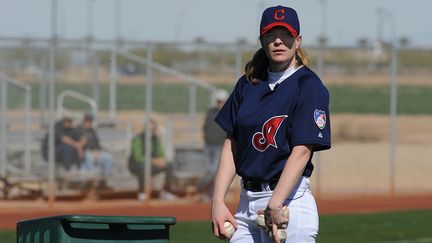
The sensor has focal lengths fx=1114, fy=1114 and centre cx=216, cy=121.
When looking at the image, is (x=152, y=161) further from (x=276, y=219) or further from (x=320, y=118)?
(x=276, y=219)

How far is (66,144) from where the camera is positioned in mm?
17734

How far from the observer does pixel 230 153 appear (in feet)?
17.7

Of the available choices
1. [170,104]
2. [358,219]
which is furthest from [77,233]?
[170,104]

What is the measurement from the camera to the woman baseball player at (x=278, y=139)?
5145 mm

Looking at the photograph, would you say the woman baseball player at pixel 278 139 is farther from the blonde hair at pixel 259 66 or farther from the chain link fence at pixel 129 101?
the chain link fence at pixel 129 101

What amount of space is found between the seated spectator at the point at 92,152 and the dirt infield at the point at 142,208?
592 millimetres

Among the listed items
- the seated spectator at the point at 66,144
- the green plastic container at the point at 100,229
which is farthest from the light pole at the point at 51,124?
the green plastic container at the point at 100,229

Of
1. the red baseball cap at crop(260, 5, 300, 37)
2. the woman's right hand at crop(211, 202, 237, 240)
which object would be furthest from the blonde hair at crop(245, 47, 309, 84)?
the woman's right hand at crop(211, 202, 237, 240)

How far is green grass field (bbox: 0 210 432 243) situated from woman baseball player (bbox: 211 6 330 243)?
7449 mm

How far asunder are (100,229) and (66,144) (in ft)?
41.5

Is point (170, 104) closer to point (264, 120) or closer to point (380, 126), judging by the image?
point (264, 120)

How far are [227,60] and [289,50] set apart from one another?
679 inches

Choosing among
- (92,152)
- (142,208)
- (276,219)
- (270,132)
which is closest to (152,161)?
(142,208)

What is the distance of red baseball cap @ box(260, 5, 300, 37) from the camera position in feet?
17.1
